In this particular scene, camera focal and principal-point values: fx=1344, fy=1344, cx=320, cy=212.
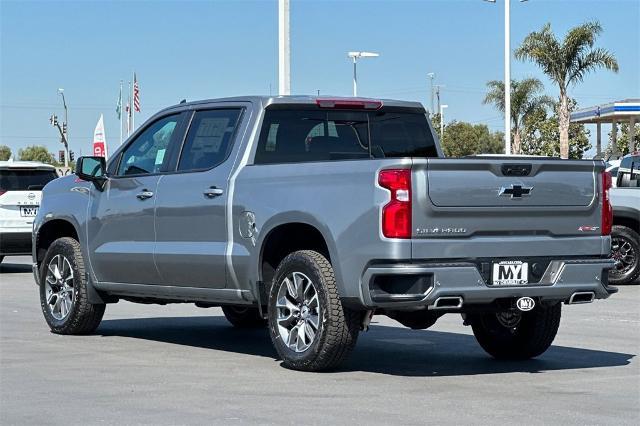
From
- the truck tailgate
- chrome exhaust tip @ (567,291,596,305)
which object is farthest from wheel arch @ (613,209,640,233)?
chrome exhaust tip @ (567,291,596,305)

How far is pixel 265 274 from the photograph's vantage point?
31.6 feet

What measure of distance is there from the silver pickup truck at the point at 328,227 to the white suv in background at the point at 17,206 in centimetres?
961

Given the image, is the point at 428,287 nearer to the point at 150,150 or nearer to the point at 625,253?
the point at 150,150

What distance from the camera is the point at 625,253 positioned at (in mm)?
18594

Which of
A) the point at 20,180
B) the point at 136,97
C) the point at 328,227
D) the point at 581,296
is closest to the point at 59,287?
the point at 328,227

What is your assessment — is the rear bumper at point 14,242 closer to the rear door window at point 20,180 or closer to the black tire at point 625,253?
the rear door window at point 20,180

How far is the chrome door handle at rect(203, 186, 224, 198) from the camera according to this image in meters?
9.91

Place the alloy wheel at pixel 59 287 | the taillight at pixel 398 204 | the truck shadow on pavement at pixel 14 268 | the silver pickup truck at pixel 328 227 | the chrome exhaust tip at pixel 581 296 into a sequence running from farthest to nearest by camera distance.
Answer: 1. the truck shadow on pavement at pixel 14 268
2. the alloy wheel at pixel 59 287
3. the chrome exhaust tip at pixel 581 296
4. the silver pickup truck at pixel 328 227
5. the taillight at pixel 398 204

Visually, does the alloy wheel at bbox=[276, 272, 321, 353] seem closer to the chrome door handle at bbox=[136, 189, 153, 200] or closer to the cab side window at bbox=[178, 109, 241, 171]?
the cab side window at bbox=[178, 109, 241, 171]

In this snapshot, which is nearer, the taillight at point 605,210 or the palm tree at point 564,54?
the taillight at point 605,210

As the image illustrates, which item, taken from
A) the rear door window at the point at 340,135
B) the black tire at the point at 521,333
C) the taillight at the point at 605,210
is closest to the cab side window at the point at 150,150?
the rear door window at the point at 340,135

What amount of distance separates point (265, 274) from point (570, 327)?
165 inches

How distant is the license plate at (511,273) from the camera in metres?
8.70

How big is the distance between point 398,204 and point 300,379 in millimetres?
1361
